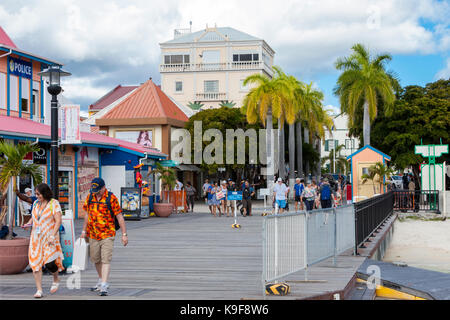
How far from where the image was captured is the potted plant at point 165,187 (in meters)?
28.9

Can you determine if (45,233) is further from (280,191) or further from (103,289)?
(280,191)

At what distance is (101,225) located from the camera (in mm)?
8617

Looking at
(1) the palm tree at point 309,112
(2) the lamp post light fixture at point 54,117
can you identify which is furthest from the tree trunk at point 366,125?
(2) the lamp post light fixture at point 54,117

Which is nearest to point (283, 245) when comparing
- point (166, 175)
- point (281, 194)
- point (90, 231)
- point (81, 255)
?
point (90, 231)

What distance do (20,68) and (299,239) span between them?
21640 millimetres

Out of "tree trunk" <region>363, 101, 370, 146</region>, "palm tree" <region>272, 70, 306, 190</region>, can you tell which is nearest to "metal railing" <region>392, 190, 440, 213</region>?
"tree trunk" <region>363, 101, 370, 146</region>

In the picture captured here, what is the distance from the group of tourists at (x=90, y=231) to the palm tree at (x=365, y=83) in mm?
37938

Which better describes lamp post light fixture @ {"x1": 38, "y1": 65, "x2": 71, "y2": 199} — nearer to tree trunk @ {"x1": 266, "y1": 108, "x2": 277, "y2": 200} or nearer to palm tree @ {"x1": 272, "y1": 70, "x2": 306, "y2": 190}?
tree trunk @ {"x1": 266, "y1": 108, "x2": 277, "y2": 200}

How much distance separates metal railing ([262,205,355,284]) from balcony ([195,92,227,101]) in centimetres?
6476

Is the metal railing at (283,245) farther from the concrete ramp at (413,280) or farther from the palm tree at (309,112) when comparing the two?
the palm tree at (309,112)

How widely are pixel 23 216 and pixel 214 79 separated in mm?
57334

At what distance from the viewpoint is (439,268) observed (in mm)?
15406
